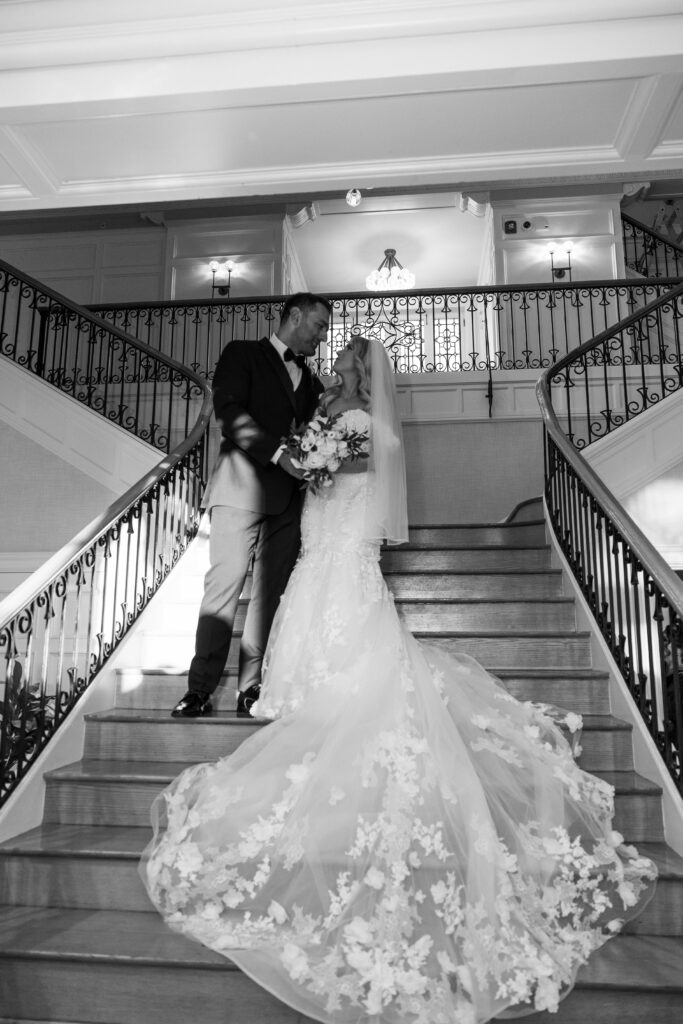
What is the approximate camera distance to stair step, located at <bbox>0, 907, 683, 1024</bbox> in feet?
6.23

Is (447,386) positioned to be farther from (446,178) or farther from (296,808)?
(296,808)

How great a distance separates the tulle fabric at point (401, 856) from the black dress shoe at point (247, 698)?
435mm

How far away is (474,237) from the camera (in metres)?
11.2

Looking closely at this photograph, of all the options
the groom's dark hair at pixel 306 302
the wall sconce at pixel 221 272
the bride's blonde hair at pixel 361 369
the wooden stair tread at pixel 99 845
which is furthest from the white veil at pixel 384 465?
the wall sconce at pixel 221 272

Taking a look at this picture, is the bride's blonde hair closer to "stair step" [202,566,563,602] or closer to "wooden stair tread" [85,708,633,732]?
"stair step" [202,566,563,602]

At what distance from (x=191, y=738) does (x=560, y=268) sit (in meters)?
8.54

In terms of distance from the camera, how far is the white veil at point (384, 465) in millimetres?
3303

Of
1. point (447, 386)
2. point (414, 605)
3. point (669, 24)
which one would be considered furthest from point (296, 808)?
point (447, 386)

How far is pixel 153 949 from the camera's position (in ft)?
6.68

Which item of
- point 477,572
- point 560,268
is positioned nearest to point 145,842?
point 477,572

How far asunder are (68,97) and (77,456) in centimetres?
417

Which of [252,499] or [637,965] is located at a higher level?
[252,499]

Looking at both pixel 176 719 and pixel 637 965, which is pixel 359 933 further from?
pixel 176 719

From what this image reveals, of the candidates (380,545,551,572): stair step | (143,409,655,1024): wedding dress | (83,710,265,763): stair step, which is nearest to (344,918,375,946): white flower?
(143,409,655,1024): wedding dress
